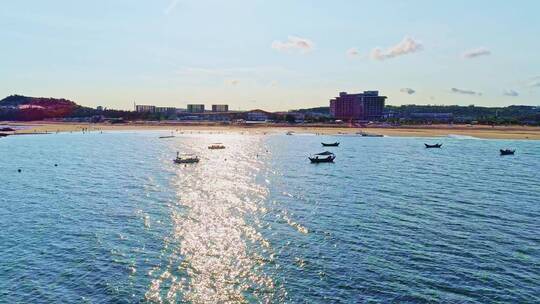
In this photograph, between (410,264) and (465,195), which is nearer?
(410,264)

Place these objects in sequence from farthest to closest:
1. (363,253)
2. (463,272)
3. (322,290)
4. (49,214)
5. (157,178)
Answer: (157,178), (49,214), (363,253), (463,272), (322,290)

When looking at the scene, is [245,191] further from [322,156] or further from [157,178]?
Result: [322,156]

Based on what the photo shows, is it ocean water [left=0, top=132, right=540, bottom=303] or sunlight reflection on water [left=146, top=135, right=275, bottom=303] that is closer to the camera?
sunlight reflection on water [left=146, top=135, right=275, bottom=303]

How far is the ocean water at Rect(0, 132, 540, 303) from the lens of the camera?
32500 mm

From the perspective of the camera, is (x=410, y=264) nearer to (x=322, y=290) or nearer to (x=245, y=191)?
(x=322, y=290)

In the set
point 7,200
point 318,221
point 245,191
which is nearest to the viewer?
point 318,221

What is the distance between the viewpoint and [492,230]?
4656 cm

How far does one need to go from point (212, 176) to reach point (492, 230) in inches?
2096

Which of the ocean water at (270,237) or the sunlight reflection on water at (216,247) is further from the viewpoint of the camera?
the ocean water at (270,237)

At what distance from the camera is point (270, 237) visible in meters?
44.7

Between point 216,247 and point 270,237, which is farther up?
point 270,237

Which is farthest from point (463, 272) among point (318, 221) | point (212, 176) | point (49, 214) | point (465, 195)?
point (212, 176)

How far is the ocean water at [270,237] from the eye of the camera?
32.5 m

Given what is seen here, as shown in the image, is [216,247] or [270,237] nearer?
[216,247]
